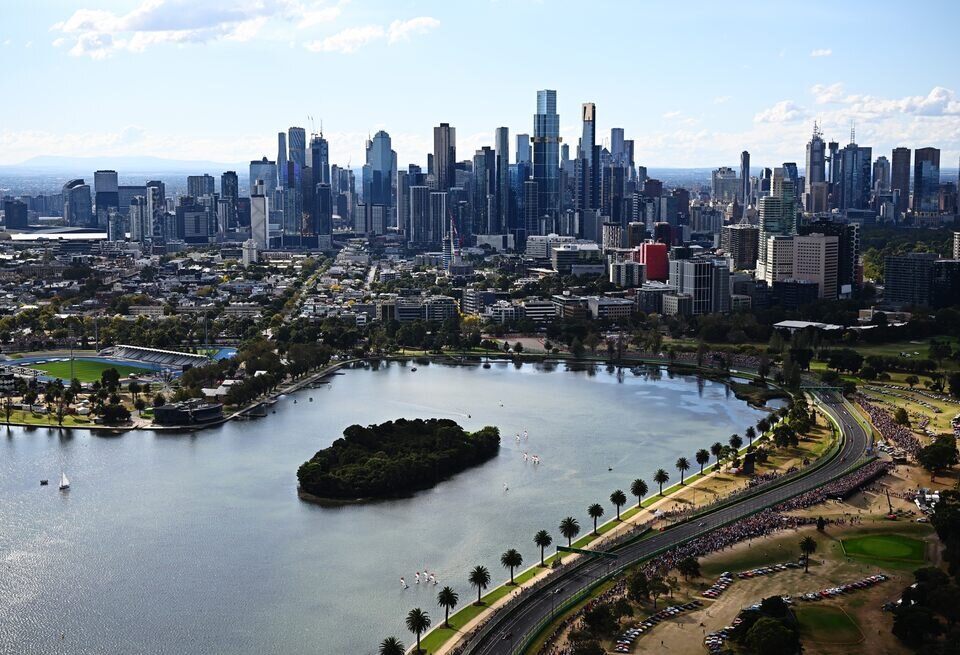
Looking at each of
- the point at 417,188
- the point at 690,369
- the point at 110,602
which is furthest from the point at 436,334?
the point at 417,188

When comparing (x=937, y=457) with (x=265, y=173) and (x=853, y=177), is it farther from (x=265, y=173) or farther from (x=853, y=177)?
(x=265, y=173)

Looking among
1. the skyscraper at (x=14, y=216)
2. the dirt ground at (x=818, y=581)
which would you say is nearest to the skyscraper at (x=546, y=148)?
the skyscraper at (x=14, y=216)

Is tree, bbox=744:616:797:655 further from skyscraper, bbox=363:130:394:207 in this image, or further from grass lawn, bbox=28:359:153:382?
skyscraper, bbox=363:130:394:207

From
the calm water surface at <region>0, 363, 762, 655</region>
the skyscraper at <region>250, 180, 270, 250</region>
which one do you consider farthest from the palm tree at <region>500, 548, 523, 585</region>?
the skyscraper at <region>250, 180, 270, 250</region>

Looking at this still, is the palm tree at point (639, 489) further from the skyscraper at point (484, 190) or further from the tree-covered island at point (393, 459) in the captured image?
the skyscraper at point (484, 190)

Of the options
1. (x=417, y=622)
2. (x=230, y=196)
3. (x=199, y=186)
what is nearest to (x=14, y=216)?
(x=230, y=196)
